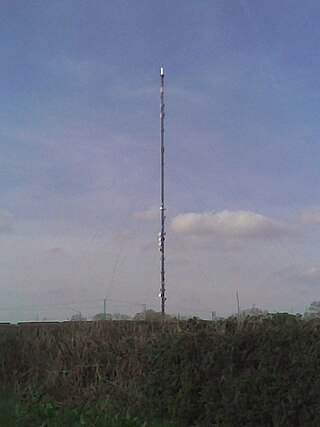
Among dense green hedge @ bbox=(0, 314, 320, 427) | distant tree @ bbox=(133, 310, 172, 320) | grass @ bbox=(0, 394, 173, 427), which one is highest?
distant tree @ bbox=(133, 310, 172, 320)

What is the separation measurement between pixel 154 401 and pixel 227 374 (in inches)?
75.4

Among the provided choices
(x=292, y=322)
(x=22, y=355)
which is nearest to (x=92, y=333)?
(x=22, y=355)

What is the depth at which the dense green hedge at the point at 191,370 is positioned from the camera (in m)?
10.8

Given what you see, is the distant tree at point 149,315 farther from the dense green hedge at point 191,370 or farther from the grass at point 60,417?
the grass at point 60,417

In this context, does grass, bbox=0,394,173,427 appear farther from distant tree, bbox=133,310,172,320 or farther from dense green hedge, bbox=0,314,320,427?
distant tree, bbox=133,310,172,320

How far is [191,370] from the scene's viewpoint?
1221 cm

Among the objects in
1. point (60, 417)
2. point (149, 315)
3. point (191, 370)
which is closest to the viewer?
point (191, 370)

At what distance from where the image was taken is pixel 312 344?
10.6m

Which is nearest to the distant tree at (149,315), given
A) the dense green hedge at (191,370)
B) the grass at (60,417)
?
the dense green hedge at (191,370)

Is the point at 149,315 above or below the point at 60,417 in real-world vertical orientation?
above

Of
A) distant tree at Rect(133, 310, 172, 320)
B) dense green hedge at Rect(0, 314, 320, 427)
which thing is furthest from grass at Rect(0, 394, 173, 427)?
distant tree at Rect(133, 310, 172, 320)

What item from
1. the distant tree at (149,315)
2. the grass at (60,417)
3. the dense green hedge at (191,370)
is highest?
the distant tree at (149,315)

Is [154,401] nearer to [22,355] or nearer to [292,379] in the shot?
[292,379]

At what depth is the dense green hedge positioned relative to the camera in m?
10.8
